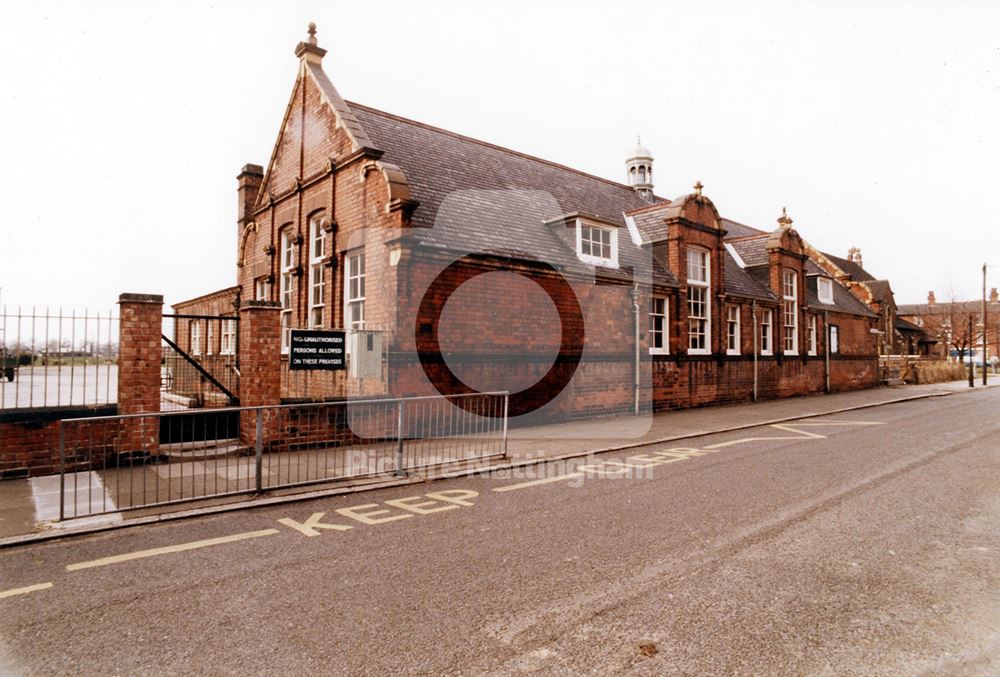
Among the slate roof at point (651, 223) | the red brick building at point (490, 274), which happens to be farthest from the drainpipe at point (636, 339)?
the slate roof at point (651, 223)

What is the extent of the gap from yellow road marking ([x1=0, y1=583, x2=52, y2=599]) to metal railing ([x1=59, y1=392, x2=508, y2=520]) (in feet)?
6.08

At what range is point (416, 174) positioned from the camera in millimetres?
14609

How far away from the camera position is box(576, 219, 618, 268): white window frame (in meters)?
15.8

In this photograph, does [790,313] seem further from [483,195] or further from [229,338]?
[229,338]

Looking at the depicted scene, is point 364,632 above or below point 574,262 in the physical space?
below

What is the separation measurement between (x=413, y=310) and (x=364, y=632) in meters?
8.69

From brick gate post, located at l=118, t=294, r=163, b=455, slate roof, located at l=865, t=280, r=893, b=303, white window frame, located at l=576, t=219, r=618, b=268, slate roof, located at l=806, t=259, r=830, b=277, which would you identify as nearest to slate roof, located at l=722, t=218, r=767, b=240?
slate roof, located at l=806, t=259, r=830, b=277

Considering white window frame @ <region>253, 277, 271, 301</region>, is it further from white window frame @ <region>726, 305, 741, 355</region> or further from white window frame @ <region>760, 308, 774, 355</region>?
white window frame @ <region>760, 308, 774, 355</region>

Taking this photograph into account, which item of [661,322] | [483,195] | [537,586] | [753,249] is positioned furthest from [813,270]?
[537,586]

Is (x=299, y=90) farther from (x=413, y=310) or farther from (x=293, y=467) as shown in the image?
(x=293, y=467)

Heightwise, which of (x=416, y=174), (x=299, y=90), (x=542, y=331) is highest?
(x=299, y=90)

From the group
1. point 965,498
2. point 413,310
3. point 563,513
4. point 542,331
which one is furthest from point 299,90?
point 965,498

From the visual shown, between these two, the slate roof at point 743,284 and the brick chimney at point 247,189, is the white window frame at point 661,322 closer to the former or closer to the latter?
the slate roof at point 743,284

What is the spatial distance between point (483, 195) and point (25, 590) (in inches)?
534
